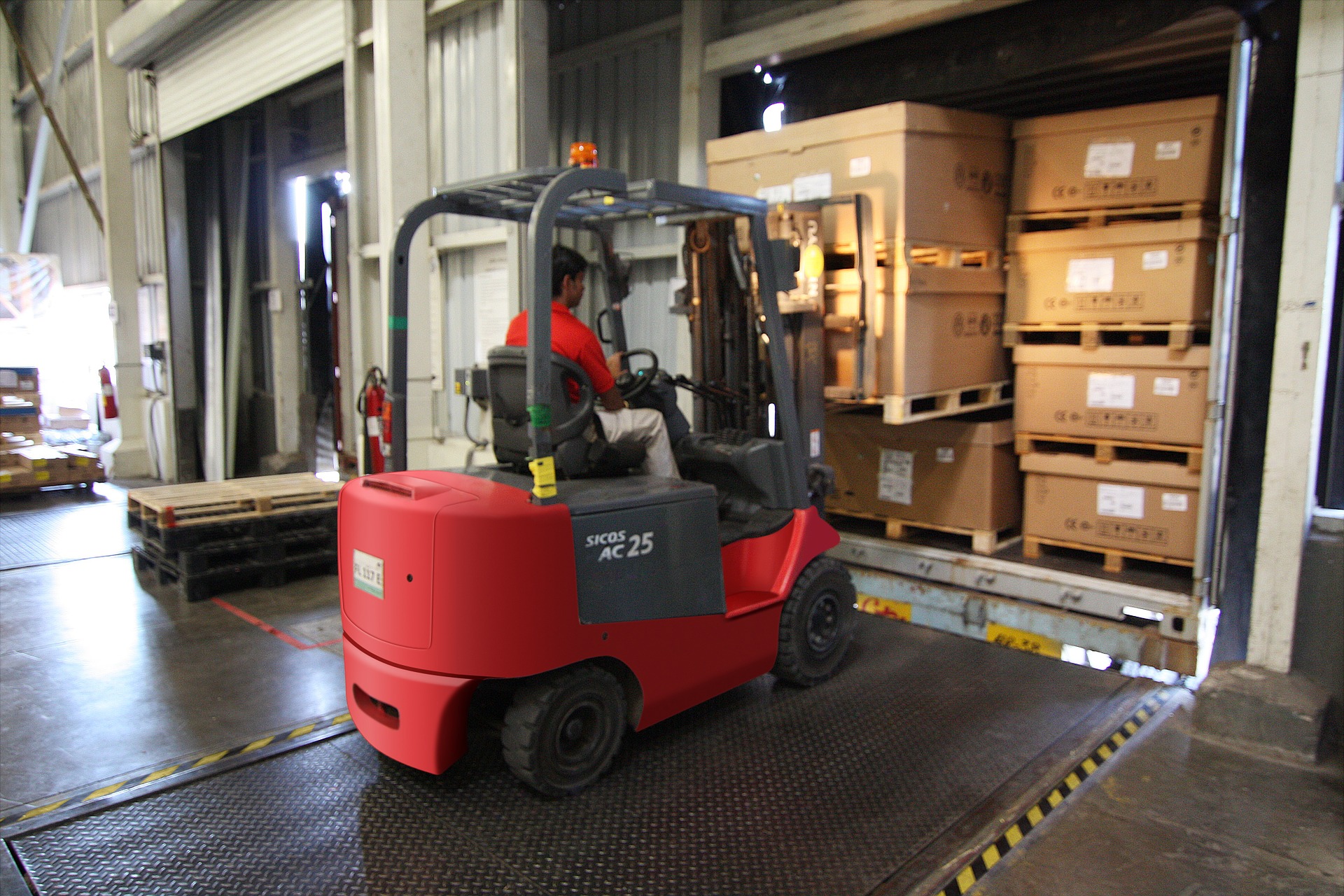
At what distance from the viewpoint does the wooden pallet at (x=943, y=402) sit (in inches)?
175

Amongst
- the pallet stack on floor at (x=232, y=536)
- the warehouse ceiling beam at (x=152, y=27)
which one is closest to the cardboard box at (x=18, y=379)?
the warehouse ceiling beam at (x=152, y=27)

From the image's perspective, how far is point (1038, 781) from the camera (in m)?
3.35

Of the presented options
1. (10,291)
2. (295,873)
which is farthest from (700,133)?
(10,291)

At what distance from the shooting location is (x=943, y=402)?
482 centimetres

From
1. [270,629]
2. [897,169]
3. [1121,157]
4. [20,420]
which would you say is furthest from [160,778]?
[20,420]

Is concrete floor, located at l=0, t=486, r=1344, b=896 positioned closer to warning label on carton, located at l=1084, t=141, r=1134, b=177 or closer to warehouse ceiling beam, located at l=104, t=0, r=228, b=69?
warning label on carton, located at l=1084, t=141, r=1134, b=177

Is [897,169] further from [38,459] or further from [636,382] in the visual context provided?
[38,459]

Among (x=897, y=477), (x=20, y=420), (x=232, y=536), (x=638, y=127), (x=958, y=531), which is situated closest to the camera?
(x=958, y=531)

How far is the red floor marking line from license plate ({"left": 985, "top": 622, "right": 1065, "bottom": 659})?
3.55m

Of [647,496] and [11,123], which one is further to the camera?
[11,123]

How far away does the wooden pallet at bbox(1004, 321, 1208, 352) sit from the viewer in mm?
4328

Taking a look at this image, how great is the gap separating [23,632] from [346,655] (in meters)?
2.88

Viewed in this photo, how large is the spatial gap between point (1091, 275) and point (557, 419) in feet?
9.96

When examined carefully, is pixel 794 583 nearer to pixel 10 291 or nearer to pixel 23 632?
pixel 23 632
